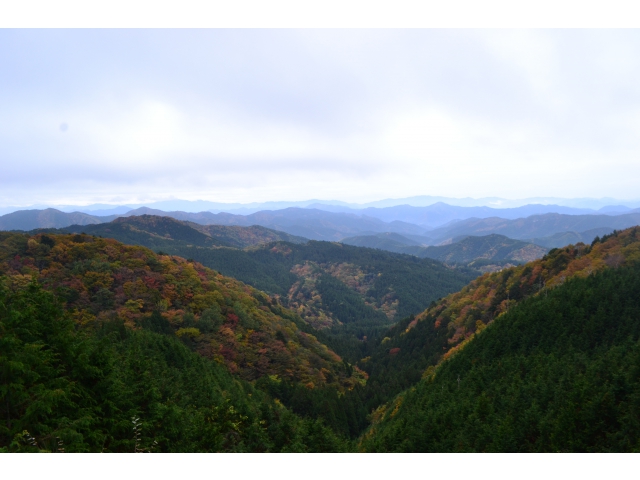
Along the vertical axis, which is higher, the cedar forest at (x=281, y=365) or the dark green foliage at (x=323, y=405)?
the cedar forest at (x=281, y=365)

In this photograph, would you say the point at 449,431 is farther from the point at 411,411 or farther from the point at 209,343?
the point at 209,343

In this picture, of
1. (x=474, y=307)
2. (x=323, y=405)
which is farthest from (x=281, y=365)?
(x=474, y=307)

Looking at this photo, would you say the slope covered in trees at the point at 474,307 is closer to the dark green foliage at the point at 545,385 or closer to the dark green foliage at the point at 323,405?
the dark green foliage at the point at 323,405

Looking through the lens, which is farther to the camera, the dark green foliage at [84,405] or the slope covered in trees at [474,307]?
the slope covered in trees at [474,307]

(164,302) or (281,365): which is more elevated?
(164,302)

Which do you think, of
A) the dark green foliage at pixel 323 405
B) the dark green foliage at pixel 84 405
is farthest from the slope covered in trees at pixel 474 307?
the dark green foliage at pixel 84 405

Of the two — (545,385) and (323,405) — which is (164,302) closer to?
(323,405)

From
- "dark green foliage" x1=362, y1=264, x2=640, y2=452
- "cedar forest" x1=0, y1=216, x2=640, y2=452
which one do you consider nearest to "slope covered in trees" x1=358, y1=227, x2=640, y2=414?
"cedar forest" x1=0, y1=216, x2=640, y2=452
